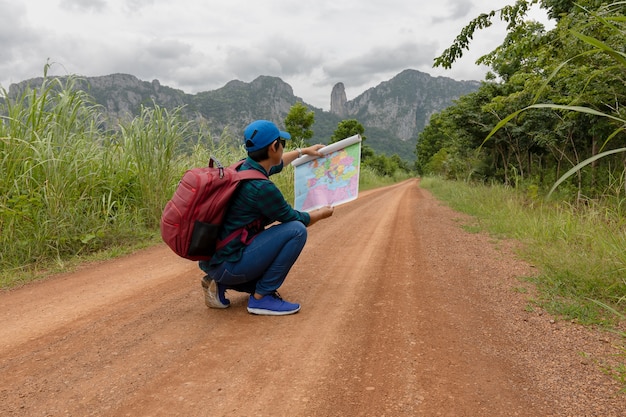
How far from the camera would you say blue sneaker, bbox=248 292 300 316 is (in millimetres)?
3123

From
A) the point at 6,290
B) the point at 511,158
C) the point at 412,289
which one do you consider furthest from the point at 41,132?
the point at 511,158

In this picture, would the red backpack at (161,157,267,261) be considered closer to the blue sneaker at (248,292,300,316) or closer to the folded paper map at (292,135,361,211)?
the blue sneaker at (248,292,300,316)

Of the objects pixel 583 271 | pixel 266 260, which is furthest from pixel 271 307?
pixel 583 271

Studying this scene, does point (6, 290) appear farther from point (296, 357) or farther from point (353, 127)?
point (353, 127)

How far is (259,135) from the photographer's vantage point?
2.98m

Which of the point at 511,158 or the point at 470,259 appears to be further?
the point at 511,158

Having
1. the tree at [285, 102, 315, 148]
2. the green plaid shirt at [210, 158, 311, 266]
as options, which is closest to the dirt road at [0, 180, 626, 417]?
the green plaid shirt at [210, 158, 311, 266]

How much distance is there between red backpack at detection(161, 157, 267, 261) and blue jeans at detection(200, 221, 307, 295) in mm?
303

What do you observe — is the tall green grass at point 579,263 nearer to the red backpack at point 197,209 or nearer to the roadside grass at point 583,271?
the roadside grass at point 583,271

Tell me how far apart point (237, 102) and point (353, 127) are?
80.9 m

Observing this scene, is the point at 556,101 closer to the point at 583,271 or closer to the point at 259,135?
the point at 583,271

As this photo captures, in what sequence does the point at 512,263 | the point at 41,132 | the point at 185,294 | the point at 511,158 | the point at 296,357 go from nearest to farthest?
1. the point at 296,357
2. the point at 185,294
3. the point at 512,263
4. the point at 41,132
5. the point at 511,158

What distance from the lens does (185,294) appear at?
3.68 metres

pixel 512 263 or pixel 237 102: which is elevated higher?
pixel 237 102
